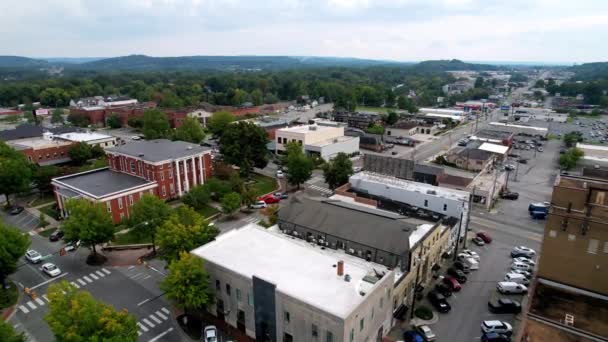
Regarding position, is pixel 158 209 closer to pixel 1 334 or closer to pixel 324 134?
pixel 1 334

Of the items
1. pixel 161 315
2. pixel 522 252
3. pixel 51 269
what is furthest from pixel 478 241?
pixel 51 269

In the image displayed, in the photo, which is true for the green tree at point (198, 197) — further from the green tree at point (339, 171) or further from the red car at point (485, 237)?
the red car at point (485, 237)

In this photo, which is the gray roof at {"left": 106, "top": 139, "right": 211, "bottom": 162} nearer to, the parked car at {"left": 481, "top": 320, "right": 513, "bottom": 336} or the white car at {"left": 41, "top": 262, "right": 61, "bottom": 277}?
the white car at {"left": 41, "top": 262, "right": 61, "bottom": 277}

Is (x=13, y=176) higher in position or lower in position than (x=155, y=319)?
higher

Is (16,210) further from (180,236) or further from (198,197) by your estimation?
(180,236)

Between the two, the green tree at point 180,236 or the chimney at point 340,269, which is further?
the green tree at point 180,236

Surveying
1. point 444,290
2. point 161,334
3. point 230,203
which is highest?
point 230,203

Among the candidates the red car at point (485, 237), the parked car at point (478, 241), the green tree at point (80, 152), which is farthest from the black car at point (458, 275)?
the green tree at point (80, 152)

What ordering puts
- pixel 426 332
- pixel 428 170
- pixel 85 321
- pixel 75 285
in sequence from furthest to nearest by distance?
1. pixel 428 170
2. pixel 75 285
3. pixel 426 332
4. pixel 85 321
